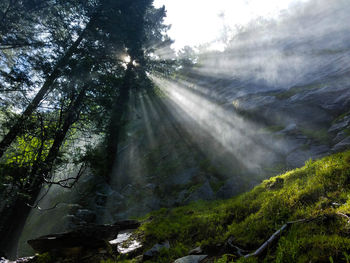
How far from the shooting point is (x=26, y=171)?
6605 mm

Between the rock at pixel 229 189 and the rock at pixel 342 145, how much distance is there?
503cm

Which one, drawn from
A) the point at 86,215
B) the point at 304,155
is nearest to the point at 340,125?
the point at 304,155

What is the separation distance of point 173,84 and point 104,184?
2180cm

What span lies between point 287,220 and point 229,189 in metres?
6.43

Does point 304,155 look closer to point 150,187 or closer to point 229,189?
point 229,189

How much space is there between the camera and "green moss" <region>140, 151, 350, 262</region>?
114 inches

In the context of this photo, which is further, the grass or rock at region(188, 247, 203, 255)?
rock at region(188, 247, 203, 255)

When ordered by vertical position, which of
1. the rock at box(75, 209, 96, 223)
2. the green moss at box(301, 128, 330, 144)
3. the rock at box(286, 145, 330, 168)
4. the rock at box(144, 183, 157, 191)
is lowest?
the rock at box(144, 183, 157, 191)

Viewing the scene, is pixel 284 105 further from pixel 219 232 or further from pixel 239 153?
pixel 219 232

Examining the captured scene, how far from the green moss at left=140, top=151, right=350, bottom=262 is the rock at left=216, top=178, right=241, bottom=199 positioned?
10.6ft

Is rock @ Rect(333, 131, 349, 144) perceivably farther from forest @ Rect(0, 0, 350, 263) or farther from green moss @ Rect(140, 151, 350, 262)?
green moss @ Rect(140, 151, 350, 262)

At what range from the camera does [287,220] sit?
407cm

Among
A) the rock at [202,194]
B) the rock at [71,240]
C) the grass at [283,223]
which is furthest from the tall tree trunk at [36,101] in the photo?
the rock at [202,194]

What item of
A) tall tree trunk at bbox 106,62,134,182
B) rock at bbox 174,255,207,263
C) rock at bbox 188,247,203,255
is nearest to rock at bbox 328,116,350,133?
rock at bbox 188,247,203,255
